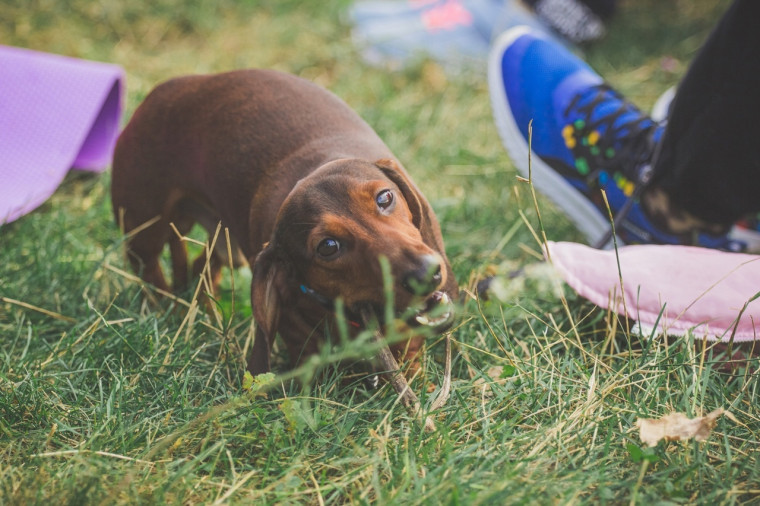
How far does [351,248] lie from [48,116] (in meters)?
2.38

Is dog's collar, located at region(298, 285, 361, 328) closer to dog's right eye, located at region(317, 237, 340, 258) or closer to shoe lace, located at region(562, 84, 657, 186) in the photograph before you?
dog's right eye, located at region(317, 237, 340, 258)

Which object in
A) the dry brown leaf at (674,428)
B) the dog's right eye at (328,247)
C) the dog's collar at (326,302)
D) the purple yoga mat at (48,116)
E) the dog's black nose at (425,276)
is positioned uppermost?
the dog's black nose at (425,276)

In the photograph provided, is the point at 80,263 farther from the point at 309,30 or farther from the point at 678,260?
the point at 309,30

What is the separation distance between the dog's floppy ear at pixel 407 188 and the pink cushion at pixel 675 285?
54 cm

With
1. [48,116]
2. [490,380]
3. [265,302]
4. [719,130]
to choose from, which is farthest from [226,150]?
[719,130]

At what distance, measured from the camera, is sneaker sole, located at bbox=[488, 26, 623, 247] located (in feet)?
10.8

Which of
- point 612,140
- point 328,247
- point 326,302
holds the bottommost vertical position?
point 326,302

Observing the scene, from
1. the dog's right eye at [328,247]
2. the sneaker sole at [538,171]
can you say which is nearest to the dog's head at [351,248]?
the dog's right eye at [328,247]

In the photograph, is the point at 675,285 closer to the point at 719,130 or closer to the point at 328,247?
the point at 719,130

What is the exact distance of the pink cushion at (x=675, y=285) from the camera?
2.27 m

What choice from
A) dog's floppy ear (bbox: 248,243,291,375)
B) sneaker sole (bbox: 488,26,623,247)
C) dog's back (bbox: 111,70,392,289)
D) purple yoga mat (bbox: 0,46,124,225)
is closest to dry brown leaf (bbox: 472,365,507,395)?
dog's floppy ear (bbox: 248,243,291,375)

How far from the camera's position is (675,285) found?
2.38m

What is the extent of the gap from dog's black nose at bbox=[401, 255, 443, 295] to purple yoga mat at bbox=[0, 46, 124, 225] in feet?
7.43

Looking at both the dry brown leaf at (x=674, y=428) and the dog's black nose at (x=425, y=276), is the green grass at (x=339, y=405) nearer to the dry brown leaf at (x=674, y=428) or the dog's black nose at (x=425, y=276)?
the dry brown leaf at (x=674, y=428)
